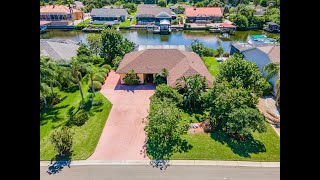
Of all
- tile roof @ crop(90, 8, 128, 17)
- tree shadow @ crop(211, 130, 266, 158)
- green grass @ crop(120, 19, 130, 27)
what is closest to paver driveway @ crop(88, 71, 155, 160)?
tree shadow @ crop(211, 130, 266, 158)

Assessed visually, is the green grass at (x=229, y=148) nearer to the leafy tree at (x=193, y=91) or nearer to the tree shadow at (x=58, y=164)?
the leafy tree at (x=193, y=91)

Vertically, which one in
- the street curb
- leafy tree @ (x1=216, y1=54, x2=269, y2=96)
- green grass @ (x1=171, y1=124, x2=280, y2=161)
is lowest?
the street curb

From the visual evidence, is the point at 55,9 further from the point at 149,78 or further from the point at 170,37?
the point at 149,78

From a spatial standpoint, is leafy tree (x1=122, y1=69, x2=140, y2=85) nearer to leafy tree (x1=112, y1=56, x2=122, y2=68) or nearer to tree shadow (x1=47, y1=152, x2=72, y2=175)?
leafy tree (x1=112, y1=56, x2=122, y2=68)

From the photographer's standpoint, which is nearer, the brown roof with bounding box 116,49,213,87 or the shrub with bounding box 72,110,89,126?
the shrub with bounding box 72,110,89,126

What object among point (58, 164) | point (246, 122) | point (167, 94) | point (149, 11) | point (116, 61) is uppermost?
point (149, 11)

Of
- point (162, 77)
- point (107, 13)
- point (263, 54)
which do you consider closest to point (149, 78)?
point (162, 77)
